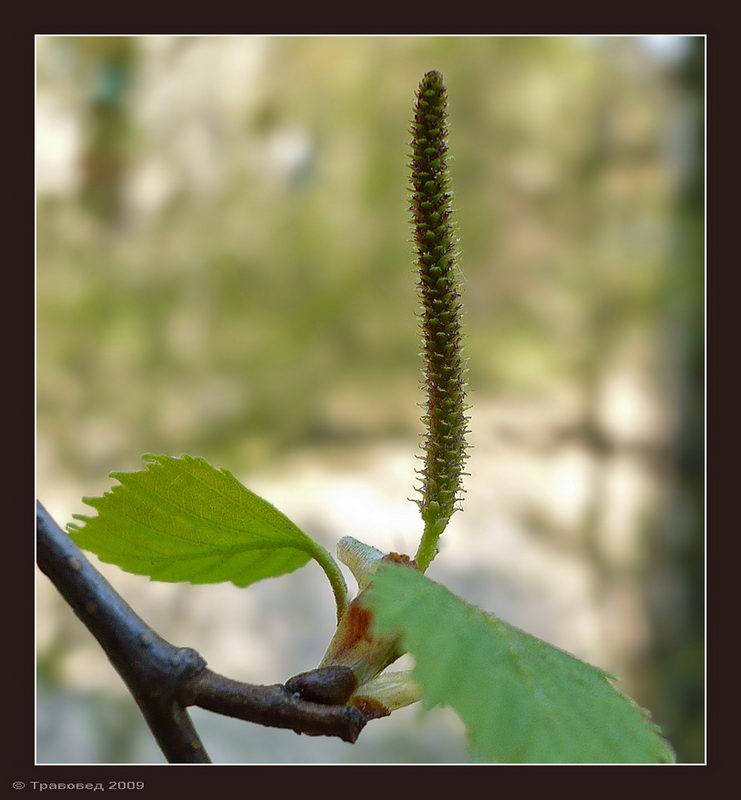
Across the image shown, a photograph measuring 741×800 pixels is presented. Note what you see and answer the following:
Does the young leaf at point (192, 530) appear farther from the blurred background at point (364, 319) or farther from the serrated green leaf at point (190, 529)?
the blurred background at point (364, 319)

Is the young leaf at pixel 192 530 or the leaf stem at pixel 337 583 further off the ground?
the young leaf at pixel 192 530

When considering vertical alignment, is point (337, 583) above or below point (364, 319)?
below

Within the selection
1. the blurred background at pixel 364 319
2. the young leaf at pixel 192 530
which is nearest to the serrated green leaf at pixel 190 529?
the young leaf at pixel 192 530

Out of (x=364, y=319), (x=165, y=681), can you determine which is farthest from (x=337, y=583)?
(x=364, y=319)

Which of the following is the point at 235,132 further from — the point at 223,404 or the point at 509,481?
the point at 509,481

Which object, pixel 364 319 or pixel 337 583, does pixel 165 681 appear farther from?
pixel 364 319

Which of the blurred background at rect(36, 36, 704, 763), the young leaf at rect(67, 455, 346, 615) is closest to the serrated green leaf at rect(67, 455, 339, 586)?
the young leaf at rect(67, 455, 346, 615)

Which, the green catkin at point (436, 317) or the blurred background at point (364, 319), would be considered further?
the blurred background at point (364, 319)

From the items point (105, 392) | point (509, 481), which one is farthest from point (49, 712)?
point (509, 481)
